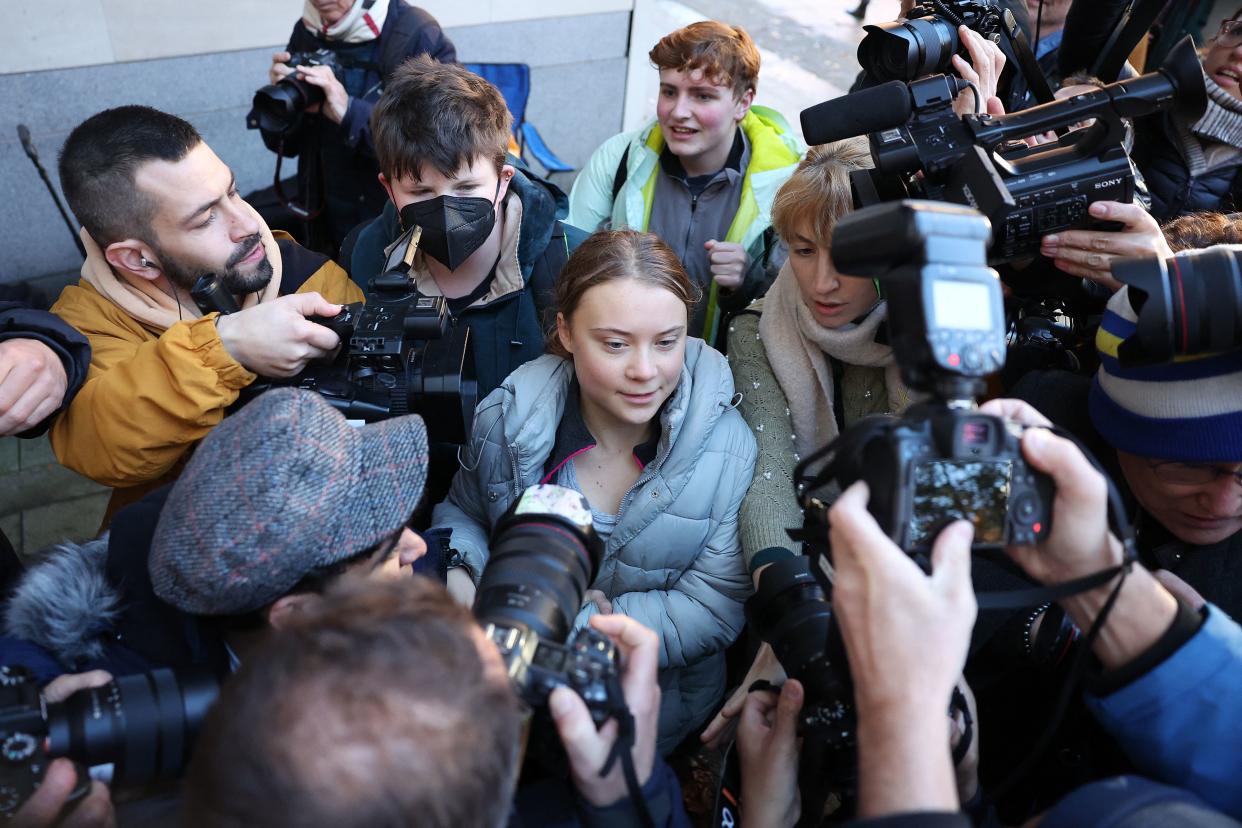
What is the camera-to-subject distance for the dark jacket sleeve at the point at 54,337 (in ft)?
6.39

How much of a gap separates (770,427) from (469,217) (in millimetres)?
1023

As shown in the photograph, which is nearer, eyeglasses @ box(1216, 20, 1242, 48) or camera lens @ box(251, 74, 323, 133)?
eyeglasses @ box(1216, 20, 1242, 48)

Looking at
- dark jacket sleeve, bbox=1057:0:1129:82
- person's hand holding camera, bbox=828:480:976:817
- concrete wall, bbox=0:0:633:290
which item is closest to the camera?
person's hand holding camera, bbox=828:480:976:817

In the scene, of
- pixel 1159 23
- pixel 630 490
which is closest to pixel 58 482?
pixel 630 490

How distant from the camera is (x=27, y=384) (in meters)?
1.86

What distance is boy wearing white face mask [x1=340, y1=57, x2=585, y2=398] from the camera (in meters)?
2.50

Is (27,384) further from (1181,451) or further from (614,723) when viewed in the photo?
(1181,451)

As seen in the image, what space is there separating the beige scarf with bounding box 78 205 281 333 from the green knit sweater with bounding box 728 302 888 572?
4.27ft

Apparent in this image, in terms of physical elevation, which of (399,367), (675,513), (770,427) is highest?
(399,367)

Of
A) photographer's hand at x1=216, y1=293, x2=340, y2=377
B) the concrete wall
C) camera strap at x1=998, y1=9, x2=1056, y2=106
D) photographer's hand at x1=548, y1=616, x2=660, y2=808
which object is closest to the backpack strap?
camera strap at x1=998, y1=9, x2=1056, y2=106

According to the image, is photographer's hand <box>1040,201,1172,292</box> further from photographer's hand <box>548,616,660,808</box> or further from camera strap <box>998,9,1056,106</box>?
photographer's hand <box>548,616,660,808</box>

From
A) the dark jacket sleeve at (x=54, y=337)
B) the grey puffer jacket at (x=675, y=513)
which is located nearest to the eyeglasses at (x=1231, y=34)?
the grey puffer jacket at (x=675, y=513)

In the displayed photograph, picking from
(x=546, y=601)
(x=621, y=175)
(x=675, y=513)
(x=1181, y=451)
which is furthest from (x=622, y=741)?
(x=621, y=175)

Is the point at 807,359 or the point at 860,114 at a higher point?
the point at 860,114
